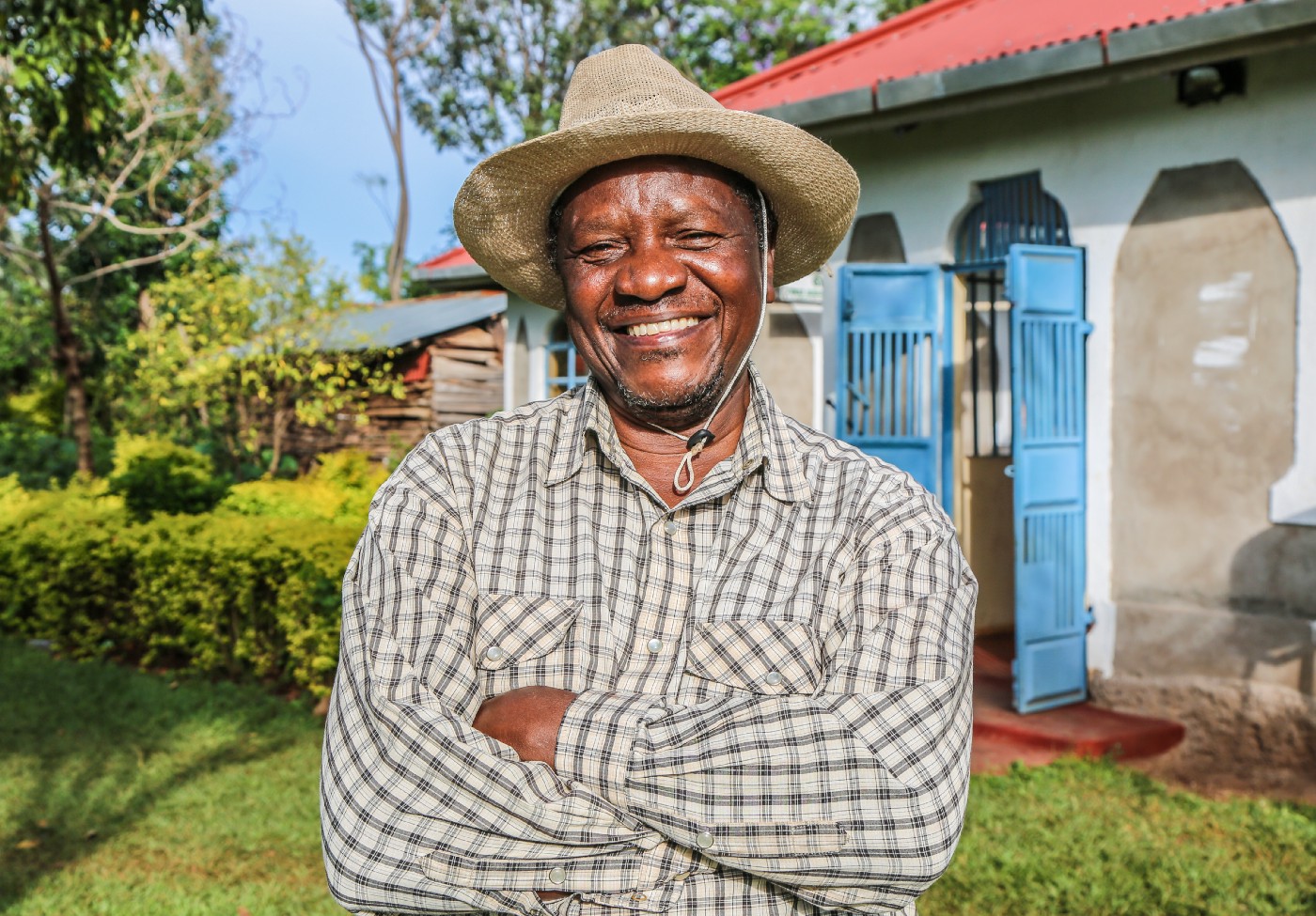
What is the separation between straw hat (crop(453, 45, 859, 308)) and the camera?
184cm

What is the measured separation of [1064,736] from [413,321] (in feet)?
35.6

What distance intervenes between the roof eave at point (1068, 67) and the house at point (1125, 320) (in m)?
0.01

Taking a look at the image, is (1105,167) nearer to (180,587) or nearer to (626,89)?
(626,89)

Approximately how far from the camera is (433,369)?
1345 centimetres

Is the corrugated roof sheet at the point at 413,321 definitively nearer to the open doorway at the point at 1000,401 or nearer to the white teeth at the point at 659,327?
the open doorway at the point at 1000,401

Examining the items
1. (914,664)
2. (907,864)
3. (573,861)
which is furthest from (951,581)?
(573,861)

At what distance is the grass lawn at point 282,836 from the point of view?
4281mm

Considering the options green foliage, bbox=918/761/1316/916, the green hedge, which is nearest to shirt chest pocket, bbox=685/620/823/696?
green foliage, bbox=918/761/1316/916

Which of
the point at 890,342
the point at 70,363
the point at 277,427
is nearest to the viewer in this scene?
the point at 890,342

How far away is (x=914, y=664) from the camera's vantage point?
1.62 meters

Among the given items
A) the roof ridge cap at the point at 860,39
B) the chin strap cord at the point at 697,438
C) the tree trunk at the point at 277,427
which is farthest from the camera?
the tree trunk at the point at 277,427

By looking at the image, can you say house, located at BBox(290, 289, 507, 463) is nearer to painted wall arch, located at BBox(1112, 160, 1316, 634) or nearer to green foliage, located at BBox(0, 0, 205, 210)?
green foliage, located at BBox(0, 0, 205, 210)

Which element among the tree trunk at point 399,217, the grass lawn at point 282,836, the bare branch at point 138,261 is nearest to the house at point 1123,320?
the grass lawn at point 282,836

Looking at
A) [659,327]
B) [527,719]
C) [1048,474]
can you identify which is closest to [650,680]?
[527,719]
